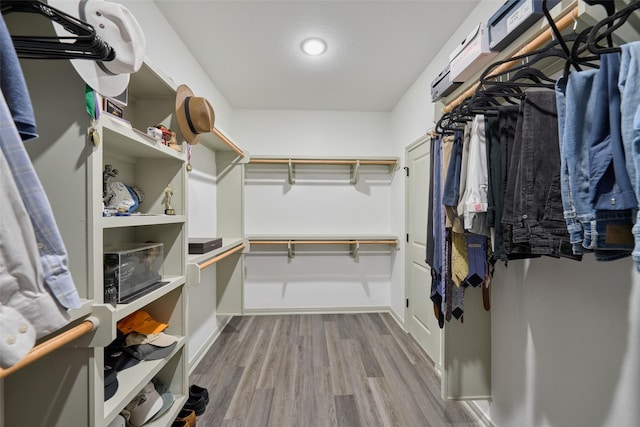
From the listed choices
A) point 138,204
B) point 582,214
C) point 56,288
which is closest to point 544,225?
point 582,214

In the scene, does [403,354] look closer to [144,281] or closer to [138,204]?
[144,281]

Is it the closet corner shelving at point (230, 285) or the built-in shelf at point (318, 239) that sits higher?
the built-in shelf at point (318, 239)

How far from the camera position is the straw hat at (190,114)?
4.20ft

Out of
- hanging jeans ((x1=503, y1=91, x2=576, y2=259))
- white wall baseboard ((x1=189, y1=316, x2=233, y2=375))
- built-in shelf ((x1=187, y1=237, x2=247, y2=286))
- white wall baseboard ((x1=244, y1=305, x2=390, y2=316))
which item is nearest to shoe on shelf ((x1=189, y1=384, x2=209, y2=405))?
white wall baseboard ((x1=189, y1=316, x2=233, y2=375))

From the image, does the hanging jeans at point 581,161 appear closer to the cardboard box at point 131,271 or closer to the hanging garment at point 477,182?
the hanging garment at point 477,182

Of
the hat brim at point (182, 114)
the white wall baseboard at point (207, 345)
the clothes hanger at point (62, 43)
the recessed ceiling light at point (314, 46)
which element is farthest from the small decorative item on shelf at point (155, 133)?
the white wall baseboard at point (207, 345)

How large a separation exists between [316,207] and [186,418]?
7.28 ft

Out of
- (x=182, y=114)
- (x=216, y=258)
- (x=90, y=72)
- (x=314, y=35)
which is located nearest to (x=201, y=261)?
(x=216, y=258)

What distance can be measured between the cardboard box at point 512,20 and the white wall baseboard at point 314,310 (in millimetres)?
2780

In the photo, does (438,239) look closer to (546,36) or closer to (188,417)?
(546,36)

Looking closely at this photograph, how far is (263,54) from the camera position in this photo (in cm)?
200

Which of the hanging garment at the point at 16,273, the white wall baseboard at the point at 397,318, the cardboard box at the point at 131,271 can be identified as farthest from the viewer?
the white wall baseboard at the point at 397,318

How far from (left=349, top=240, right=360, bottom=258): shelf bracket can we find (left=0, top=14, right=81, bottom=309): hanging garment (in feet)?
8.49

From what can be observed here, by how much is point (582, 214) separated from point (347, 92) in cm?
243
